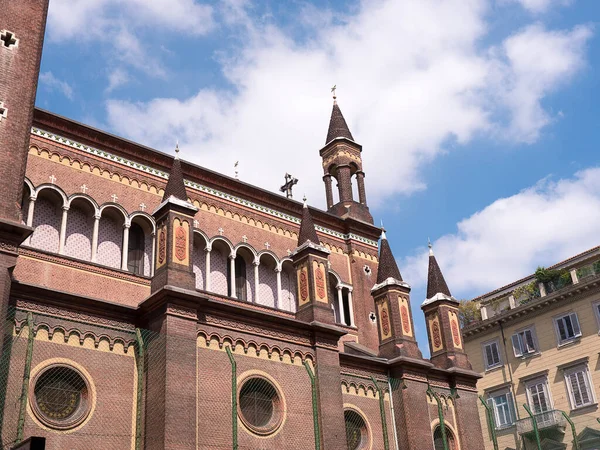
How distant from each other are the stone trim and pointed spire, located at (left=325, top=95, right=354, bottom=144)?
5.76 meters

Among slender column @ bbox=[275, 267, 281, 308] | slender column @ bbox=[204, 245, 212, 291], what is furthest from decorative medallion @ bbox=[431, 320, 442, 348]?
slender column @ bbox=[204, 245, 212, 291]

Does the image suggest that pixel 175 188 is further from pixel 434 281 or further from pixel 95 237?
pixel 434 281

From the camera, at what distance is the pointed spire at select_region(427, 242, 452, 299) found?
2823 cm

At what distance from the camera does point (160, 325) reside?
61.1 feet

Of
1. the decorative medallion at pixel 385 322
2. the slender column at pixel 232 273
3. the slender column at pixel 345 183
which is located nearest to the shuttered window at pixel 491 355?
the slender column at pixel 345 183

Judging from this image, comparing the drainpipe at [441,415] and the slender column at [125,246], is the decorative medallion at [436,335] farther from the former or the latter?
the slender column at [125,246]

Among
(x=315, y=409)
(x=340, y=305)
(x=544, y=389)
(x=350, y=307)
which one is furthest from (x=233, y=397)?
(x=544, y=389)

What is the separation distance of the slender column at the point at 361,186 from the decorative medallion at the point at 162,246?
1618 centimetres

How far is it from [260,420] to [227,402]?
1.57m

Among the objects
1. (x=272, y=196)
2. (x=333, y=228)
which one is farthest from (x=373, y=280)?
(x=272, y=196)

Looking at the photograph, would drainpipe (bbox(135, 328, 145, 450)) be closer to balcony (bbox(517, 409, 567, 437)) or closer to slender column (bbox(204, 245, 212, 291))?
slender column (bbox(204, 245, 212, 291))

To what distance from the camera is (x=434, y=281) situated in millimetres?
28594

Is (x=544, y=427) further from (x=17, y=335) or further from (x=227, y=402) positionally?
(x=17, y=335)

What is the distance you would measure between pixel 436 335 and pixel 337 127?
42.7 feet
